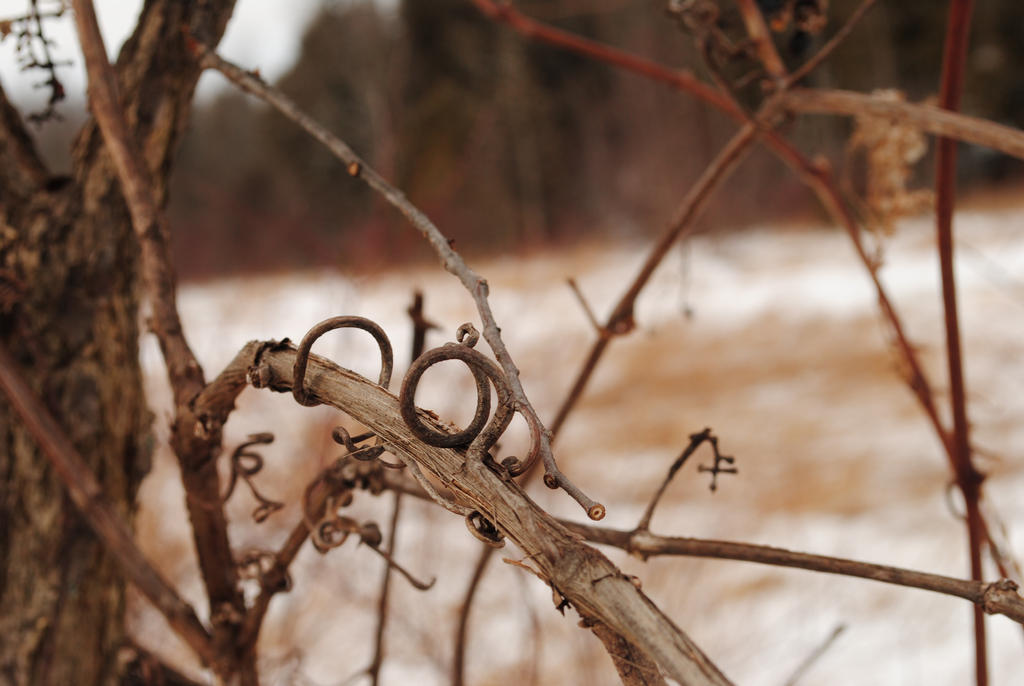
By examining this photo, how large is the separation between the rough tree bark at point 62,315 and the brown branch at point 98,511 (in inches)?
4.0

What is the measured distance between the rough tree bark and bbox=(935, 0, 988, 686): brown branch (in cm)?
64

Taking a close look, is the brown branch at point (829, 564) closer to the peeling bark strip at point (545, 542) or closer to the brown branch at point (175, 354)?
the peeling bark strip at point (545, 542)

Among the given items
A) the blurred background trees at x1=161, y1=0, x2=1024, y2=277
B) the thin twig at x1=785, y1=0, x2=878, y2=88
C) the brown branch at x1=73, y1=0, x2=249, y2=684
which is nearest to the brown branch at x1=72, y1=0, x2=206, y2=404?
the brown branch at x1=73, y1=0, x2=249, y2=684

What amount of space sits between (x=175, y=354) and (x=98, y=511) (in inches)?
7.4

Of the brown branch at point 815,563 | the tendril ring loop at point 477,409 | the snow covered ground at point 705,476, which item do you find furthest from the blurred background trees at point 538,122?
the tendril ring loop at point 477,409

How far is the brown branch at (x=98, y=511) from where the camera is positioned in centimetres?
62

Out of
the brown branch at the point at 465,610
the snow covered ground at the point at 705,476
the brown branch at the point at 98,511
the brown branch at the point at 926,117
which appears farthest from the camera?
the snow covered ground at the point at 705,476

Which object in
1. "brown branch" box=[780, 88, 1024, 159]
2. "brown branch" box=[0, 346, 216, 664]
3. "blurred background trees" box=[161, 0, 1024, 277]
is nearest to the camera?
"brown branch" box=[780, 88, 1024, 159]

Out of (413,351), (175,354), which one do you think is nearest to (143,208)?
(175,354)

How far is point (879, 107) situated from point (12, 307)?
0.73m

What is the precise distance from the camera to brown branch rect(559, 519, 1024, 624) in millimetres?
357

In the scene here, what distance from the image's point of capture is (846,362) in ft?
17.9

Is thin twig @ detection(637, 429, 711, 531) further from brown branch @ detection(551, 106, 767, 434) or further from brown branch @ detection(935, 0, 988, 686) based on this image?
brown branch @ detection(935, 0, 988, 686)

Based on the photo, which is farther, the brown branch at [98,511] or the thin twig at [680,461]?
the brown branch at [98,511]
